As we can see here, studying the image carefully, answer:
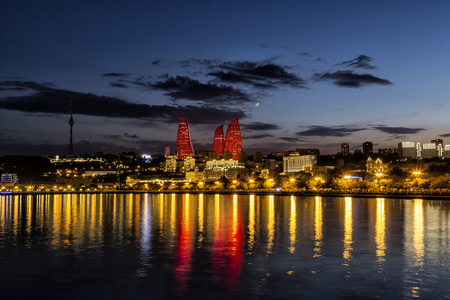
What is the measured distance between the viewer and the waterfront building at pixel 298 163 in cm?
17350

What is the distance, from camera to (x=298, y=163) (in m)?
180

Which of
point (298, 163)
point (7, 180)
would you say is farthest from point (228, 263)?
point (298, 163)

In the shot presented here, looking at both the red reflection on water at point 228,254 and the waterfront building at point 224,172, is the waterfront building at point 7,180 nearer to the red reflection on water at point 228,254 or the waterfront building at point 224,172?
the waterfront building at point 224,172

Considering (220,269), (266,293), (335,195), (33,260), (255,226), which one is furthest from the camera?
(335,195)

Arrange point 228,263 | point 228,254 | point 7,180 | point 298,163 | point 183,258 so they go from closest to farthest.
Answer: point 228,263 → point 183,258 → point 228,254 → point 7,180 → point 298,163

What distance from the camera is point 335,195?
85312 mm

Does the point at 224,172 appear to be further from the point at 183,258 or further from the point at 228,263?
the point at 228,263

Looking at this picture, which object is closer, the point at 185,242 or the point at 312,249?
the point at 312,249

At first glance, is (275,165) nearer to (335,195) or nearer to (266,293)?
(335,195)

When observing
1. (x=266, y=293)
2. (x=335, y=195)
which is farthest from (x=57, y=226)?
(x=335, y=195)

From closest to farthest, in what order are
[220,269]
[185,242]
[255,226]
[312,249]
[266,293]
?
[266,293] < [220,269] < [312,249] < [185,242] < [255,226]

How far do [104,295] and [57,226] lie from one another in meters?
20.3

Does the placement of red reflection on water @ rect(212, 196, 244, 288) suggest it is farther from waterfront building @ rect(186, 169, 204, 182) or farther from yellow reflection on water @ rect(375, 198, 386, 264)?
waterfront building @ rect(186, 169, 204, 182)

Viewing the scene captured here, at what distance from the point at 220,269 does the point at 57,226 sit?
1905 centimetres
